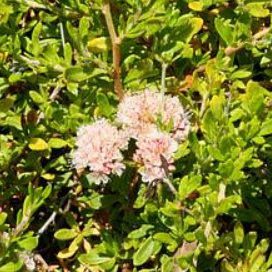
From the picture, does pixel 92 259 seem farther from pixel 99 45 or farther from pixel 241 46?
pixel 241 46

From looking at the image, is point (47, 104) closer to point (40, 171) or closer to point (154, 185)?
Answer: point (40, 171)

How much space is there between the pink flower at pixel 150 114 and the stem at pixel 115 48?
0.10 metres

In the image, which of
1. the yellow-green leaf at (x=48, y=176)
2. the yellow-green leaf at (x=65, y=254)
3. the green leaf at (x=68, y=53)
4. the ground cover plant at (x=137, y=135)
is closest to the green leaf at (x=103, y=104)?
the ground cover plant at (x=137, y=135)

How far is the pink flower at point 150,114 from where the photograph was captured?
59.2 inches

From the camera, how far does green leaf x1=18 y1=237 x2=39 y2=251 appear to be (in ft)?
5.10

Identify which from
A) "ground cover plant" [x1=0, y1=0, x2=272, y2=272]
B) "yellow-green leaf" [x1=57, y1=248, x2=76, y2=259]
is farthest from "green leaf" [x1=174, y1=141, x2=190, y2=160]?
"yellow-green leaf" [x1=57, y1=248, x2=76, y2=259]

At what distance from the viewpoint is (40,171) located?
5.91 feet

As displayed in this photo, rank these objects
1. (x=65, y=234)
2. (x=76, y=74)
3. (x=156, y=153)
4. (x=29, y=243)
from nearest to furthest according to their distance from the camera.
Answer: (x=156, y=153) < (x=29, y=243) < (x=76, y=74) < (x=65, y=234)

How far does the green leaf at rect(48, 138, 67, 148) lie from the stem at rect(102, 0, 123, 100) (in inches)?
6.8

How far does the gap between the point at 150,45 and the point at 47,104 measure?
0.86ft

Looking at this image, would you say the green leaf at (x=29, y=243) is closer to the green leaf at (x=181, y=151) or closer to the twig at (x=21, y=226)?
the twig at (x=21, y=226)

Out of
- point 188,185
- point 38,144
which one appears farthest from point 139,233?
A: point 38,144

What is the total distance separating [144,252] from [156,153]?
0.26 metres

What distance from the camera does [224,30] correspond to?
5.60 feet
